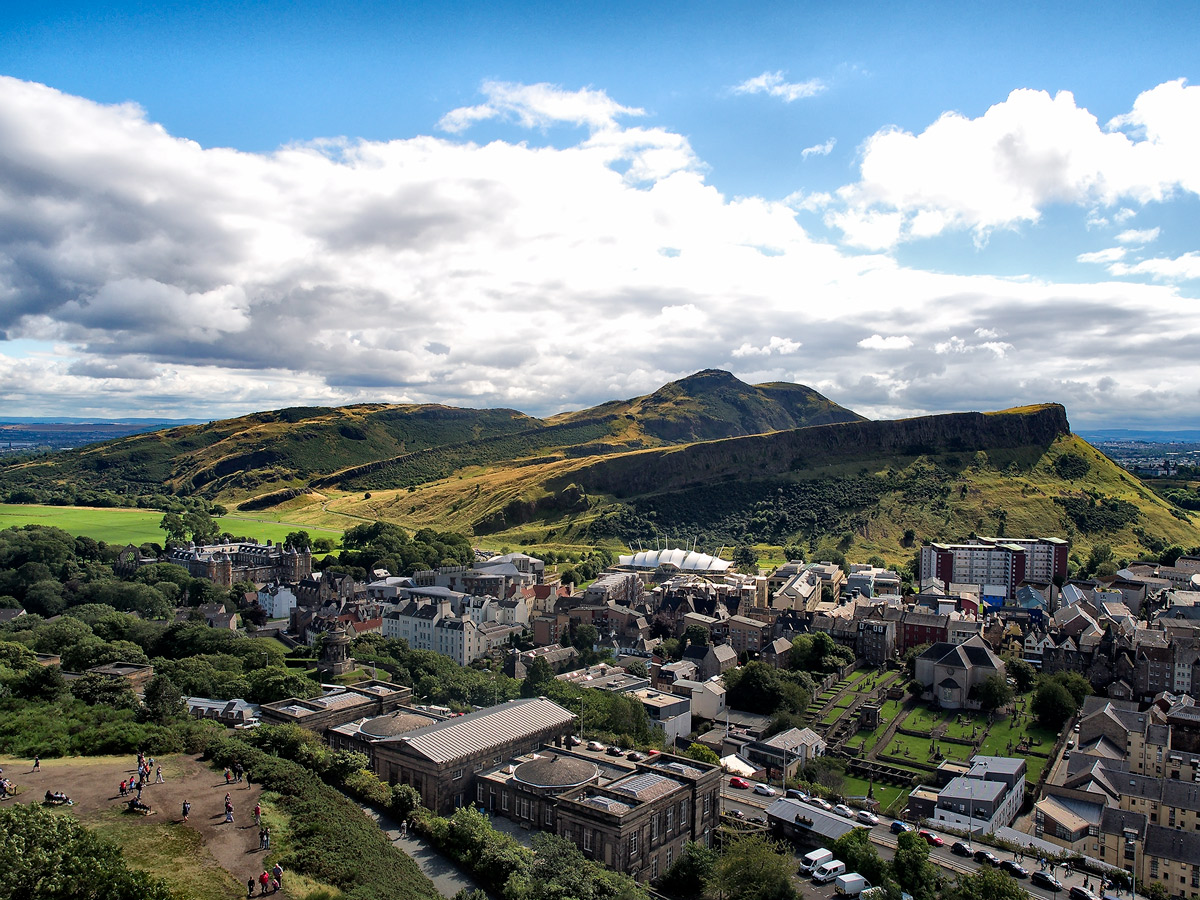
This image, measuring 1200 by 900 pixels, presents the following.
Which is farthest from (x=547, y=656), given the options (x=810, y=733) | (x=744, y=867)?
(x=744, y=867)

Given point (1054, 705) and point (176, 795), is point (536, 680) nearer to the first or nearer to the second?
point (176, 795)

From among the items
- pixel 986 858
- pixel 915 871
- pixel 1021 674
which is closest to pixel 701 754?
pixel 986 858

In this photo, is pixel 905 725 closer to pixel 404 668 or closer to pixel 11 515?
pixel 404 668

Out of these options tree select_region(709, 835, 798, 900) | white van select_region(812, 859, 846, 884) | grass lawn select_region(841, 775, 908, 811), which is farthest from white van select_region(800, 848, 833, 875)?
grass lawn select_region(841, 775, 908, 811)

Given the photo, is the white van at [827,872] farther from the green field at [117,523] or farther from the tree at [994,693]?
the green field at [117,523]

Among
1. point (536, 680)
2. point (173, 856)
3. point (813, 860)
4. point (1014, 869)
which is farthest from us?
point (536, 680)

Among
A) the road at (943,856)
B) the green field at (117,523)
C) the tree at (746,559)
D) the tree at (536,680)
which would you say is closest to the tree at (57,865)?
the road at (943,856)

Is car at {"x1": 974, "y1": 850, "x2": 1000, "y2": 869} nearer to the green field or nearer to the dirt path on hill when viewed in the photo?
the dirt path on hill
